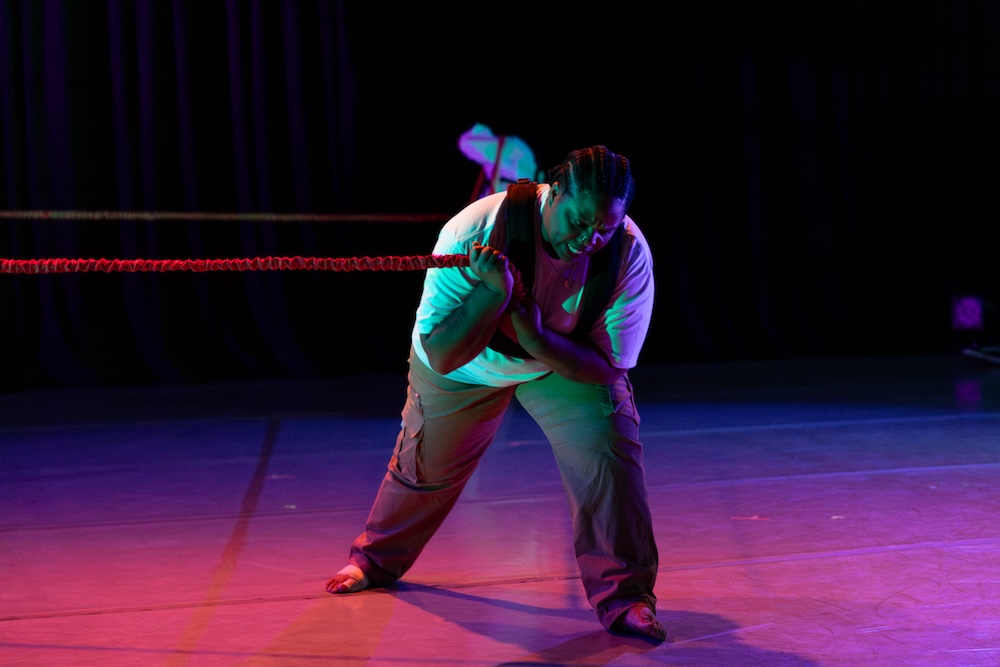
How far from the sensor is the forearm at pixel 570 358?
1938 millimetres

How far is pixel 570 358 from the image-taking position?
6.46ft

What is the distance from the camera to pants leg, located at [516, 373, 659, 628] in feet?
6.79

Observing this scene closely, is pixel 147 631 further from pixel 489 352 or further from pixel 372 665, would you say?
pixel 489 352

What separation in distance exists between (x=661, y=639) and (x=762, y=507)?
1074 mm

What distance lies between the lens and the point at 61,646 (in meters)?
2.06

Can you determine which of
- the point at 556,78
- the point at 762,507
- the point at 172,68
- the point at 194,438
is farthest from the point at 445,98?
the point at 762,507

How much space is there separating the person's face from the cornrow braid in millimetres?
13

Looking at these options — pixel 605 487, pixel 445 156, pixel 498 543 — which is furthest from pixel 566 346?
pixel 445 156

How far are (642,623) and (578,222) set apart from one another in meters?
0.77

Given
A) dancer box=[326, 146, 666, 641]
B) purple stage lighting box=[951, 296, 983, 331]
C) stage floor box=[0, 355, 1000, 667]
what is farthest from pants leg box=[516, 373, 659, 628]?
purple stage lighting box=[951, 296, 983, 331]

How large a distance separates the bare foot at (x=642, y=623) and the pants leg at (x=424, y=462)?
17.2 inches

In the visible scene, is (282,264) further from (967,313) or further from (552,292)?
(967,313)

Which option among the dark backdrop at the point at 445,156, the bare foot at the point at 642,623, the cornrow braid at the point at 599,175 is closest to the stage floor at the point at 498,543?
the bare foot at the point at 642,623

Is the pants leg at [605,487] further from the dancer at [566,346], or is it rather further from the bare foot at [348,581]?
the bare foot at [348,581]
